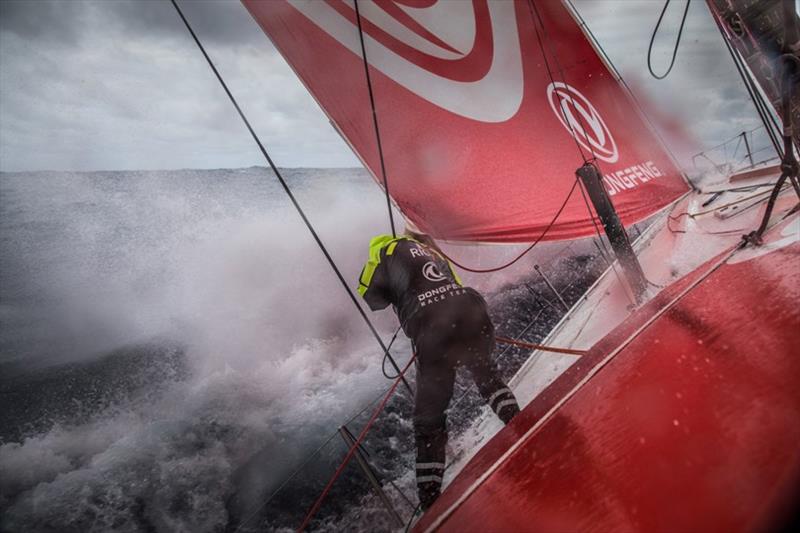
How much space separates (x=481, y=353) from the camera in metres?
2.05

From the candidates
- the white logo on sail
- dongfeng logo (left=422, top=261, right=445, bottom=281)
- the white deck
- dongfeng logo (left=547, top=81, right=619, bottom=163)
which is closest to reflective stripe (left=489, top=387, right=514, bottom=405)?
the white deck

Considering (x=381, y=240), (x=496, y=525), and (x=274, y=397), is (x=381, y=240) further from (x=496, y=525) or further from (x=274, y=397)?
(x=274, y=397)

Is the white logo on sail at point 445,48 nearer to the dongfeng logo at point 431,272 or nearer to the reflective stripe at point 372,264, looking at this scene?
the reflective stripe at point 372,264

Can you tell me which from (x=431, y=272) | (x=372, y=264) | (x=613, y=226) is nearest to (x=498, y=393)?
(x=431, y=272)

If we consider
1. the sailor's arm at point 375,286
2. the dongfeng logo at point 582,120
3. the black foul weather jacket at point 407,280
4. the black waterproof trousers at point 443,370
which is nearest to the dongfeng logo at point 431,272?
the black foul weather jacket at point 407,280

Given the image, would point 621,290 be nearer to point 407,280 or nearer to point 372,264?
point 407,280

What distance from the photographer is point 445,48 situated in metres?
2.94

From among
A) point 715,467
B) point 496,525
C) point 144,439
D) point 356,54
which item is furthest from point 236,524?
point 356,54

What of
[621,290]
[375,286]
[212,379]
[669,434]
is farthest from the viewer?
[212,379]

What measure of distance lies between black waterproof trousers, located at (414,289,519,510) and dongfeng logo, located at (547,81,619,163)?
2345 millimetres

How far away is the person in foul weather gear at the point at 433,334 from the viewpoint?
187cm

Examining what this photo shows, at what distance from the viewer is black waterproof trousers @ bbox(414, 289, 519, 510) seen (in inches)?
72.1

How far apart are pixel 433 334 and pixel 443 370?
0.70ft

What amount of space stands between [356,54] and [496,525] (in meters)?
3.12
